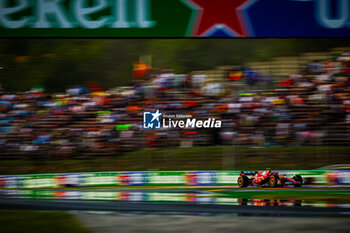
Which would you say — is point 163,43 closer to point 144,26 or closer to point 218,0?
point 144,26

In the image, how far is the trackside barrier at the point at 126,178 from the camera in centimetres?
1455

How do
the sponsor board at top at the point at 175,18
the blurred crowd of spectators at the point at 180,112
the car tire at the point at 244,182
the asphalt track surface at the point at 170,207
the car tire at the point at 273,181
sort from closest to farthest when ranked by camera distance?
the asphalt track surface at the point at 170,207
the car tire at the point at 273,181
the car tire at the point at 244,182
the blurred crowd of spectators at the point at 180,112
the sponsor board at top at the point at 175,18

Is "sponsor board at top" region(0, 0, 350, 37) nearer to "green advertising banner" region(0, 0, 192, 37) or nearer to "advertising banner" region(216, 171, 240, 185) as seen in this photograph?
"green advertising banner" region(0, 0, 192, 37)

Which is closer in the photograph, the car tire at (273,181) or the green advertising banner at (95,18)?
the car tire at (273,181)

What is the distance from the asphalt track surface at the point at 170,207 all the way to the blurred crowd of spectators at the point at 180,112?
523 centimetres

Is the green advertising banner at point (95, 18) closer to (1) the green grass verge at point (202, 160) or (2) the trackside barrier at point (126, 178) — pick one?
(1) the green grass verge at point (202, 160)

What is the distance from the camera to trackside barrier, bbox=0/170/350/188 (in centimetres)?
1455

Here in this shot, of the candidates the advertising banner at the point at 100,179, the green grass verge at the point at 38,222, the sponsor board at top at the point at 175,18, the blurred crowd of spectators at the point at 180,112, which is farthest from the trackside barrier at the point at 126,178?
the green grass verge at the point at 38,222

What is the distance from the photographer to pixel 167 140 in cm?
1530

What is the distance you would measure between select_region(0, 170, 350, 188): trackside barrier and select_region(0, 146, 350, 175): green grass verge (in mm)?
221

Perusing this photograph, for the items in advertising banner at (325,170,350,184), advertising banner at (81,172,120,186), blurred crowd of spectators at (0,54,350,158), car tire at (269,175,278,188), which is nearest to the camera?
car tire at (269,175,278,188)

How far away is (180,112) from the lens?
15586mm

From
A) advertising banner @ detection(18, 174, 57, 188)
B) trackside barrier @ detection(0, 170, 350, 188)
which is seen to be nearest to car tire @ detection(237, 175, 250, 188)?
trackside barrier @ detection(0, 170, 350, 188)

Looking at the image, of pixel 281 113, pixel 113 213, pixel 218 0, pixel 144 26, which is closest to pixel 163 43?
pixel 144 26
